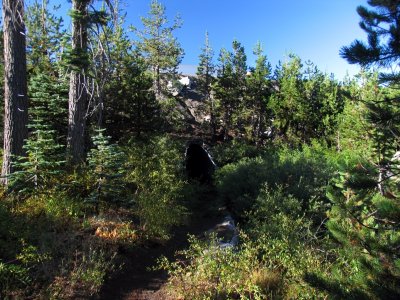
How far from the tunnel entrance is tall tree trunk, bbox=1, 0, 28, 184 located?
9797mm

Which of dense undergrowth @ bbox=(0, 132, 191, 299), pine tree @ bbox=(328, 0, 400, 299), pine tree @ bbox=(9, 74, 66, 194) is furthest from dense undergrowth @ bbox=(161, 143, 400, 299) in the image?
pine tree @ bbox=(9, 74, 66, 194)

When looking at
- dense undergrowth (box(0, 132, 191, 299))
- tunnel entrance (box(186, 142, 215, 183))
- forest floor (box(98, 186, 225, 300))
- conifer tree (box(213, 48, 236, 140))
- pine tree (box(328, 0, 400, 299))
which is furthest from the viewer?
conifer tree (box(213, 48, 236, 140))

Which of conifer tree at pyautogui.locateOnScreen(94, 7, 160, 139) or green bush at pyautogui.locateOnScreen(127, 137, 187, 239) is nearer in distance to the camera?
green bush at pyautogui.locateOnScreen(127, 137, 187, 239)

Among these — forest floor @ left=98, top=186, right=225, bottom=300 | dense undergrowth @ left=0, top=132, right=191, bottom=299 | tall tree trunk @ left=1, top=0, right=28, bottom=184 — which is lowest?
forest floor @ left=98, top=186, right=225, bottom=300

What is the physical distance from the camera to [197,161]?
64.4 ft

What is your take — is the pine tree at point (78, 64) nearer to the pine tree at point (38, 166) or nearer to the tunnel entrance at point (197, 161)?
the pine tree at point (38, 166)

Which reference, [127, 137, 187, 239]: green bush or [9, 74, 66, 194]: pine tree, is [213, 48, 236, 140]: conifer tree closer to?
[127, 137, 187, 239]: green bush

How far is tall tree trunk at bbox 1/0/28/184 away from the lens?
8.46 meters

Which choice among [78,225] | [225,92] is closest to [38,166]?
[78,225]

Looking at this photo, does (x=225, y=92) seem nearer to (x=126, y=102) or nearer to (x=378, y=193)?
(x=126, y=102)

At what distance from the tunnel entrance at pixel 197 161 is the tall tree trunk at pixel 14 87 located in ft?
32.1

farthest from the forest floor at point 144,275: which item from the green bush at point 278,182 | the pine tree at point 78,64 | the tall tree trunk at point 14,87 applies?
the tall tree trunk at point 14,87

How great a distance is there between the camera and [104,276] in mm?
5602

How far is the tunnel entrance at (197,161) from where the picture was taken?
17.8 m
